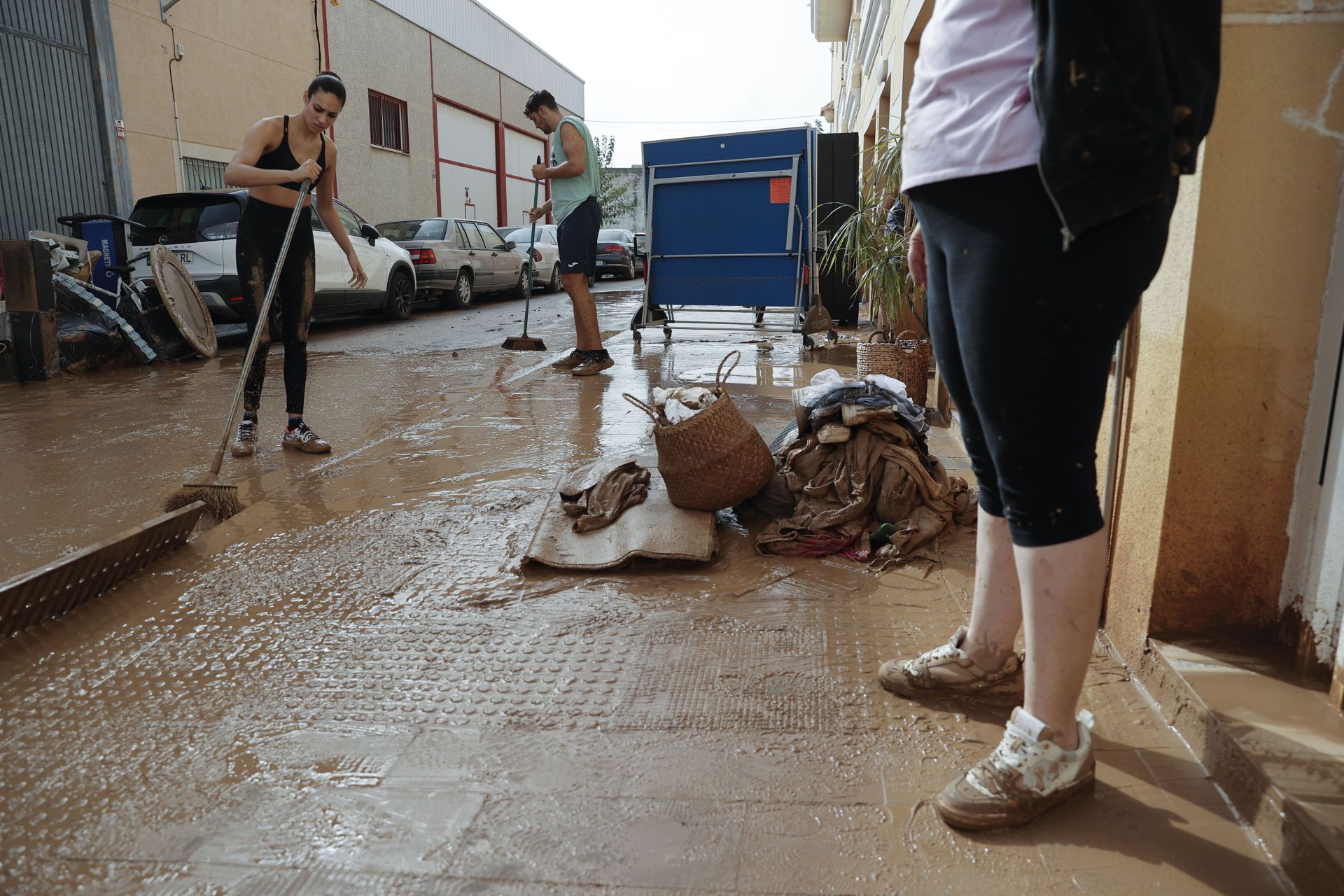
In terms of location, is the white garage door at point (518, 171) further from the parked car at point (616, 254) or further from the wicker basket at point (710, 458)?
the wicker basket at point (710, 458)

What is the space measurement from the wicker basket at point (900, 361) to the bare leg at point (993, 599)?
330 cm

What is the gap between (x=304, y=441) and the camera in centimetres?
454

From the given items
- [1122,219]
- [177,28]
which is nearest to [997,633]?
[1122,219]

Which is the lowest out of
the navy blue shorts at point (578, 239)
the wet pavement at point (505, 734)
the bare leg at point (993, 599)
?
the wet pavement at point (505, 734)

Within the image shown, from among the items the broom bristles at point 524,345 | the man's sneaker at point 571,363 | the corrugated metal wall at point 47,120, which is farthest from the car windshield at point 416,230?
the man's sneaker at point 571,363

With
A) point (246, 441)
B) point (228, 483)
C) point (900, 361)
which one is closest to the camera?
point (228, 483)

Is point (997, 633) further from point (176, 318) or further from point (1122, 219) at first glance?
point (176, 318)

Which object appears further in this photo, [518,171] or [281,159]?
[518,171]

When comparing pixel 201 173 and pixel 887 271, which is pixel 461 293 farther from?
pixel 887 271

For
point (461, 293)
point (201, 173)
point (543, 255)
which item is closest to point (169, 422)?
point (461, 293)

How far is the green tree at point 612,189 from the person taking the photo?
34.7m

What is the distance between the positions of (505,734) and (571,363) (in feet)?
17.7

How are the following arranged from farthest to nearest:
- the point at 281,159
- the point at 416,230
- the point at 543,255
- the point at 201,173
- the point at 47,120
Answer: the point at 543,255
the point at 201,173
the point at 416,230
the point at 47,120
the point at 281,159

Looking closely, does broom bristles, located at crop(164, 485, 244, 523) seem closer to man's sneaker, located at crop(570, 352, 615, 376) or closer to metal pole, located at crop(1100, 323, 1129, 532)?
metal pole, located at crop(1100, 323, 1129, 532)
